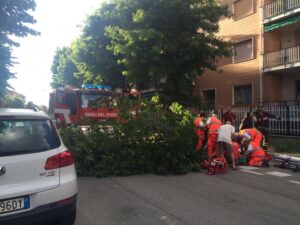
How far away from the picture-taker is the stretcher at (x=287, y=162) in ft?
30.8

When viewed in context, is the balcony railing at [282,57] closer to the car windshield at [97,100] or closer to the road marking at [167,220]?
the car windshield at [97,100]

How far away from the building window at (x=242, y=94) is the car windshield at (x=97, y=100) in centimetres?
1054

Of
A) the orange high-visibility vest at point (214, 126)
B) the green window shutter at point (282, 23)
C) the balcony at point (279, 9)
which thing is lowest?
the orange high-visibility vest at point (214, 126)

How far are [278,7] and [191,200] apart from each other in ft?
56.6

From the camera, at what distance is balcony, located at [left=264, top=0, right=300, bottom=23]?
19141mm

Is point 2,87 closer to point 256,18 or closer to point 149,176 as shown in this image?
point 149,176

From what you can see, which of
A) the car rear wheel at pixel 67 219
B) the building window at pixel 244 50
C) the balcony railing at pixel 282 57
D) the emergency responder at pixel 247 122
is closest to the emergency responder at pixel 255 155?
the emergency responder at pixel 247 122

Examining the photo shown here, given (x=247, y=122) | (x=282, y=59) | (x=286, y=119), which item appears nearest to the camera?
(x=247, y=122)

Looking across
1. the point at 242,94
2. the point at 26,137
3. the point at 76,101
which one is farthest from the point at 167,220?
the point at 242,94

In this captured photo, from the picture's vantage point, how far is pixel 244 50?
22.7 meters

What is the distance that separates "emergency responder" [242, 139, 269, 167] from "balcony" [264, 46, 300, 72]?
10493 mm

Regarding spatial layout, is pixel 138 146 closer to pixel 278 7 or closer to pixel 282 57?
pixel 282 57

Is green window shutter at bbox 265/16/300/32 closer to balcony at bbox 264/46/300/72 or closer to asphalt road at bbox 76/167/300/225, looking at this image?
balcony at bbox 264/46/300/72

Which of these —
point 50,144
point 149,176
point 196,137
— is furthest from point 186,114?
point 50,144
